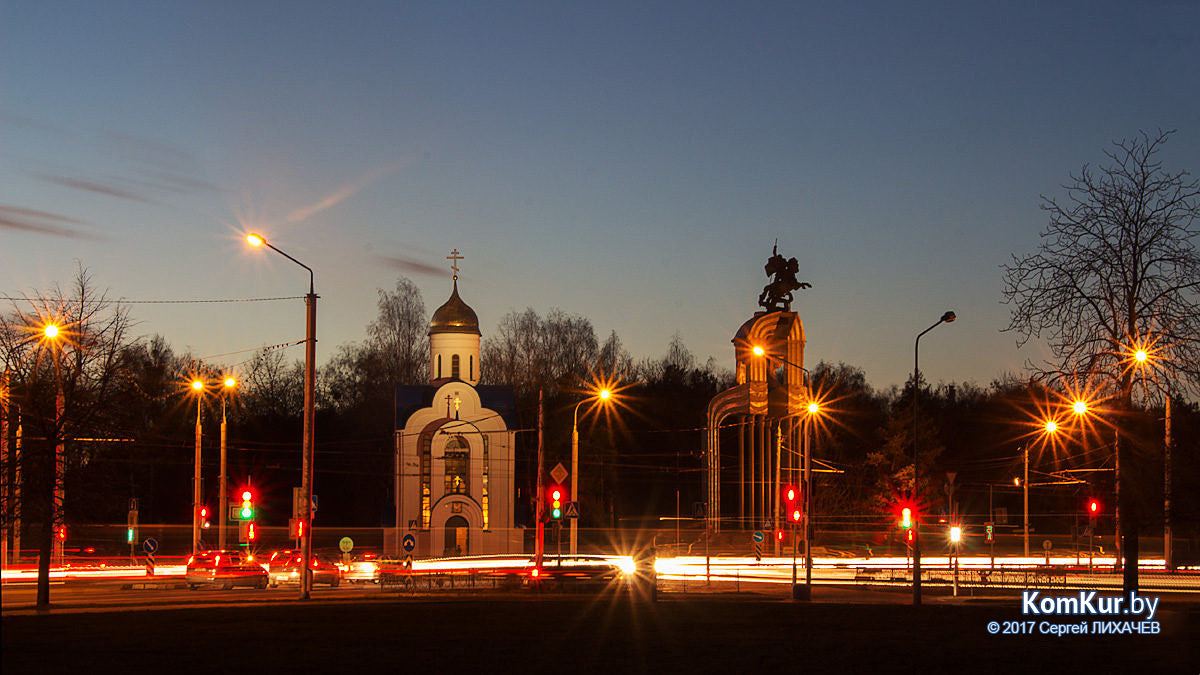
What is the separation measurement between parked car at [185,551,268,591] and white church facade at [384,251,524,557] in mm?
20112

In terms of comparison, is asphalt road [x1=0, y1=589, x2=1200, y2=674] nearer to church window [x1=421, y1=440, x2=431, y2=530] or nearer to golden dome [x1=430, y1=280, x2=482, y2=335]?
church window [x1=421, y1=440, x2=431, y2=530]

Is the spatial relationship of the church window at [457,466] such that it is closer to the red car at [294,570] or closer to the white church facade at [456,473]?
the white church facade at [456,473]

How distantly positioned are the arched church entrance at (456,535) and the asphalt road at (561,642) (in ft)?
120

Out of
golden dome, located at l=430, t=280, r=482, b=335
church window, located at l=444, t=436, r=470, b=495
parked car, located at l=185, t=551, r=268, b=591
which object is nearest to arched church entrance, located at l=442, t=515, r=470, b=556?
church window, located at l=444, t=436, r=470, b=495

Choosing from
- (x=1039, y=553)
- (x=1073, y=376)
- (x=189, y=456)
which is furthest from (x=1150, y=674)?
(x=189, y=456)

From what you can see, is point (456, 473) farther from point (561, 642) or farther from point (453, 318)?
point (561, 642)

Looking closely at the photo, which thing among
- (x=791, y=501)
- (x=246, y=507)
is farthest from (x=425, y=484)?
(x=791, y=501)

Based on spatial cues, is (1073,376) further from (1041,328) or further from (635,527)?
(635,527)

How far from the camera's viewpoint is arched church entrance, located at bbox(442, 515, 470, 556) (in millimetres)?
58250

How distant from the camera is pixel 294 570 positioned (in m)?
40.4

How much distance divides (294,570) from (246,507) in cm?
800

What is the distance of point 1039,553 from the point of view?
58.3m

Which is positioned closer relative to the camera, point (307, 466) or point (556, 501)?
point (307, 466)

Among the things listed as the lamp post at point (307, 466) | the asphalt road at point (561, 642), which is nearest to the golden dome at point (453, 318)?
the lamp post at point (307, 466)
